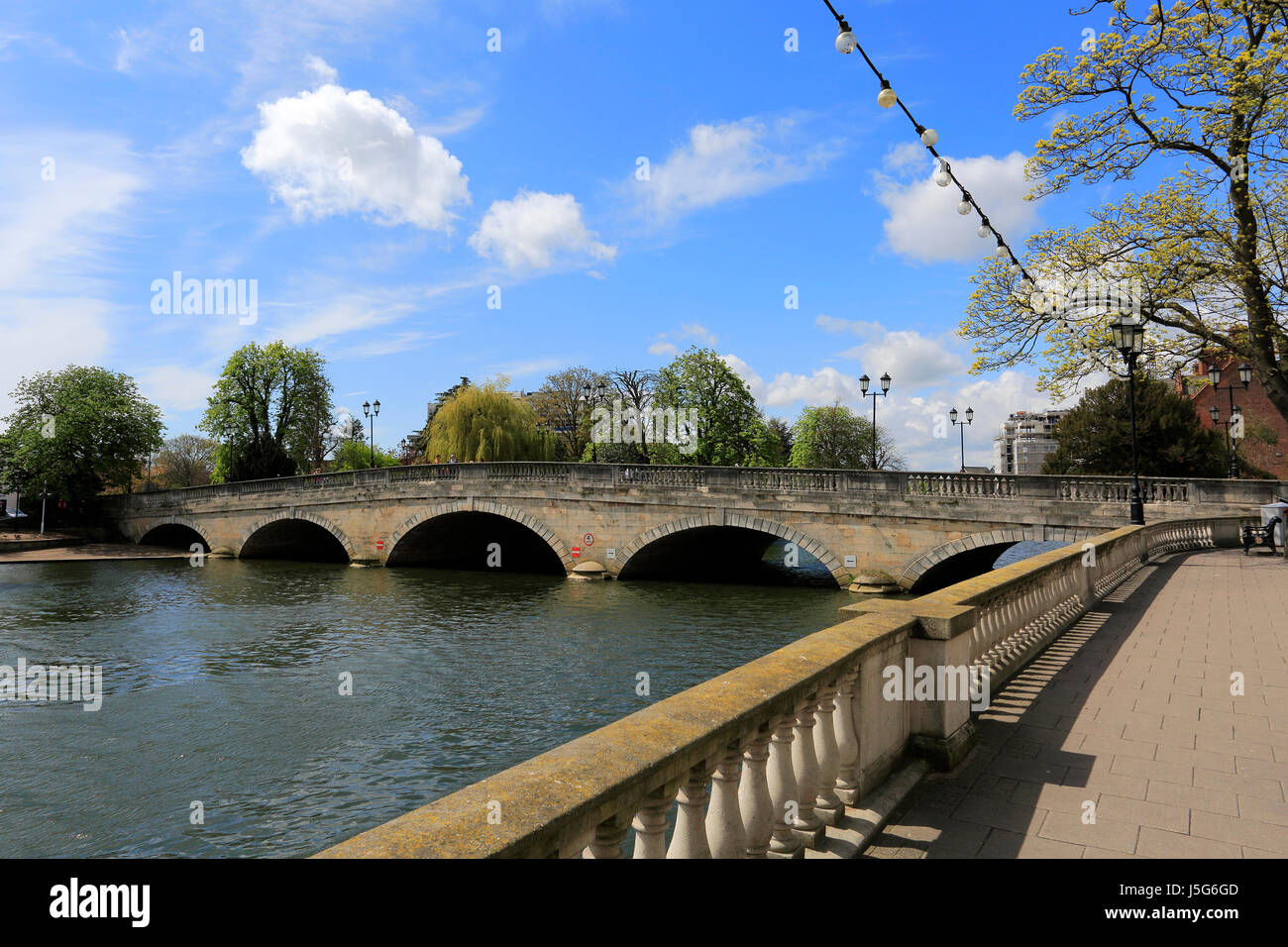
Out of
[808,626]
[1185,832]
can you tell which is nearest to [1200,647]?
[1185,832]

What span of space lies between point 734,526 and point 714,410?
20022 millimetres

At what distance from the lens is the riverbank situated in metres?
36.4

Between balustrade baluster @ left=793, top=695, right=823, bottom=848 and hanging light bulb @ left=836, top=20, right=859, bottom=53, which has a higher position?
hanging light bulb @ left=836, top=20, right=859, bottom=53

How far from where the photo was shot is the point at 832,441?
6325 cm

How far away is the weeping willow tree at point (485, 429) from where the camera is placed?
3988 centimetres

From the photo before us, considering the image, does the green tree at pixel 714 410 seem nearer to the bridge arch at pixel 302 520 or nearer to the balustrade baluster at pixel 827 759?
the bridge arch at pixel 302 520

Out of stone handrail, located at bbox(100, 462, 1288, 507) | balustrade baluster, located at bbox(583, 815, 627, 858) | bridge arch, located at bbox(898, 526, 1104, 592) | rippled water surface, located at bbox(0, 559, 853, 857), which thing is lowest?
rippled water surface, located at bbox(0, 559, 853, 857)

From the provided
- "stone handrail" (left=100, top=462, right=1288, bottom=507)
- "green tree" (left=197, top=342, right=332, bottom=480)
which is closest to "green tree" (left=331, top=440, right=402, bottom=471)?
"green tree" (left=197, top=342, right=332, bottom=480)

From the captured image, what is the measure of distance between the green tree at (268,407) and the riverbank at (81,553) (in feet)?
26.8

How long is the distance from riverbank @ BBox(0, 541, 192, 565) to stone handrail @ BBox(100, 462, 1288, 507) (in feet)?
29.9

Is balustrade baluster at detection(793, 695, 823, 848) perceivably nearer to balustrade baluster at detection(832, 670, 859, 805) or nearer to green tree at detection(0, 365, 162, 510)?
balustrade baluster at detection(832, 670, 859, 805)

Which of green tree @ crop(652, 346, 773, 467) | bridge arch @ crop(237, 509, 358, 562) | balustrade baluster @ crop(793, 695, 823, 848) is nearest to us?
balustrade baluster @ crop(793, 695, 823, 848)
